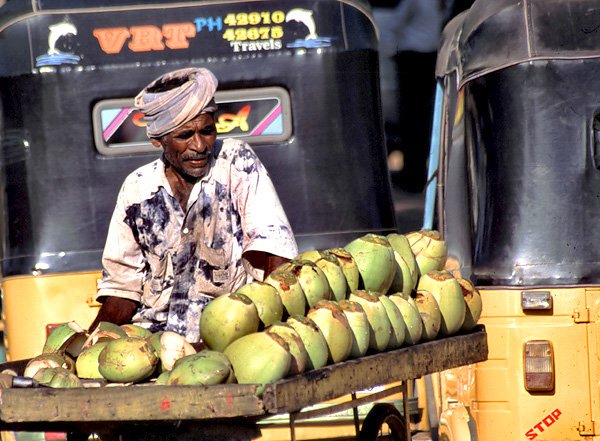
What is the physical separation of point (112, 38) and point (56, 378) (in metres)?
3.61

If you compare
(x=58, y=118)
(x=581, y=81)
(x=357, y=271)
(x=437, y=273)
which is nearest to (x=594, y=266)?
(x=581, y=81)

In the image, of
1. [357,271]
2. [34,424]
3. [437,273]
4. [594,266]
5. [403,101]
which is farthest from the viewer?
[403,101]

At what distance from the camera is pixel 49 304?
7.52 m

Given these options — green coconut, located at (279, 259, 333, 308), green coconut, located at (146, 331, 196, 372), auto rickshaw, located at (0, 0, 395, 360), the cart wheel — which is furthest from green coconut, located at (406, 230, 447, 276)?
green coconut, located at (146, 331, 196, 372)

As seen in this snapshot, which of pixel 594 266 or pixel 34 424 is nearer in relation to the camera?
pixel 34 424

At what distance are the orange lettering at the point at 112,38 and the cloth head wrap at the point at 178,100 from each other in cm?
222

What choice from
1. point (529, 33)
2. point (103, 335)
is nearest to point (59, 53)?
point (529, 33)

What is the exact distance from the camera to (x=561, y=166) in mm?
7133

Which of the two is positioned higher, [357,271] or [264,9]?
[264,9]

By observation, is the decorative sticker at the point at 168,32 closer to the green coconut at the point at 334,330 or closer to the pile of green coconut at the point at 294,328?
the pile of green coconut at the point at 294,328

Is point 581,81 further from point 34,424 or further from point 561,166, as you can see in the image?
point 34,424

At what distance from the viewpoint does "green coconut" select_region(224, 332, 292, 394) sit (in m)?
4.12

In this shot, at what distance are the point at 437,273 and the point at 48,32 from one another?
304 cm

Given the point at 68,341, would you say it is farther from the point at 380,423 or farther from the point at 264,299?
the point at 380,423
